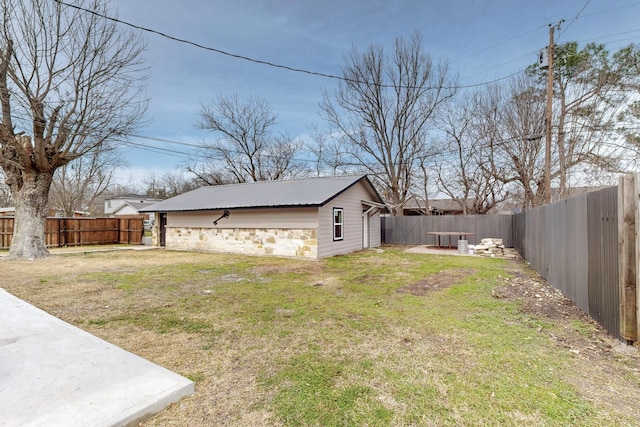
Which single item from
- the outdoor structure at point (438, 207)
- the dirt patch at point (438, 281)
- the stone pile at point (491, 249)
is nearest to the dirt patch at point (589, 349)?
the dirt patch at point (438, 281)

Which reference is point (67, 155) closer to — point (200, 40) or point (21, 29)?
point (21, 29)

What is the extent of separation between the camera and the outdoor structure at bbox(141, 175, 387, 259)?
1113 cm

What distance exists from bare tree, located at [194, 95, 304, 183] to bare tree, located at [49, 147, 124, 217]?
8.09 m

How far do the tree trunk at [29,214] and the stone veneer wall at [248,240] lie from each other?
16.5ft

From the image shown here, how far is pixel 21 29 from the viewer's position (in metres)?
9.17

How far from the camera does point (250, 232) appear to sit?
12328 millimetres

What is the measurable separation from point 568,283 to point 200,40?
368 inches

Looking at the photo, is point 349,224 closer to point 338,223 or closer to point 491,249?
point 338,223

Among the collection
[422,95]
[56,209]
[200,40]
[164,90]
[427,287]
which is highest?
[422,95]

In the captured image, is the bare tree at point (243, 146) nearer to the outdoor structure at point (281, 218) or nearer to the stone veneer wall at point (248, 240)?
the outdoor structure at point (281, 218)

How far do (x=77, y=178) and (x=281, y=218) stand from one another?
2541 cm

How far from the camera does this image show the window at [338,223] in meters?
12.0

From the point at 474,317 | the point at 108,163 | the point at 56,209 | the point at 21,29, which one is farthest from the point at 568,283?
the point at 56,209

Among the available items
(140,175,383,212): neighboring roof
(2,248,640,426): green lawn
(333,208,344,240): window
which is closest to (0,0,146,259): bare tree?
(140,175,383,212): neighboring roof
